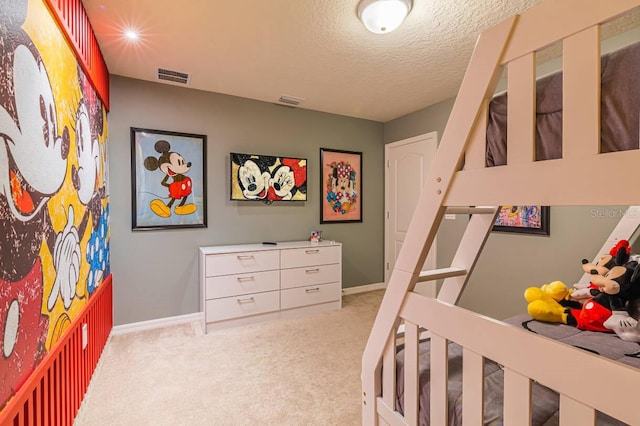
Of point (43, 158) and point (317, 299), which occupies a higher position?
point (43, 158)

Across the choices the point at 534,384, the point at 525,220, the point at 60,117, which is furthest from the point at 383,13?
the point at 525,220

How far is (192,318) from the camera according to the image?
298cm

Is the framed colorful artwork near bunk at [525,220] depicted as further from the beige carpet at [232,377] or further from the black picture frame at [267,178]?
the black picture frame at [267,178]

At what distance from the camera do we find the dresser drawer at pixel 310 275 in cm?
305

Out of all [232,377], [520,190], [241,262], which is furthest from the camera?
[241,262]

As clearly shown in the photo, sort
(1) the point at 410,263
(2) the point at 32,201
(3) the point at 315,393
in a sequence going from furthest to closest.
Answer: (3) the point at 315,393, (2) the point at 32,201, (1) the point at 410,263

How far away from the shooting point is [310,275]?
3.19 meters

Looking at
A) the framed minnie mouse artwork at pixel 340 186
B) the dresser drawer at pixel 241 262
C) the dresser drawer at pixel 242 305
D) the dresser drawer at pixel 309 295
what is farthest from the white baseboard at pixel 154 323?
the framed minnie mouse artwork at pixel 340 186

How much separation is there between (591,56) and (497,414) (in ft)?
2.93

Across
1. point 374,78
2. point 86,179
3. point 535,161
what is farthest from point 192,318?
point 535,161

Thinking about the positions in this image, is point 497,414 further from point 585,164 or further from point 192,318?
point 192,318

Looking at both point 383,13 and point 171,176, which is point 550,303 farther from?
point 171,176

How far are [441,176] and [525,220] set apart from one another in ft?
7.37

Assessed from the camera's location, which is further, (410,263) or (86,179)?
(86,179)
